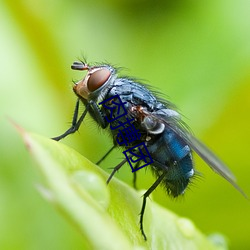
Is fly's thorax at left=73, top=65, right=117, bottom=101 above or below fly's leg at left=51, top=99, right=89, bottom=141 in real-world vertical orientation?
above

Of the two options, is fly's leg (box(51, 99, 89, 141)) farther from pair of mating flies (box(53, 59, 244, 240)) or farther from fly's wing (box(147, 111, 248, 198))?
fly's wing (box(147, 111, 248, 198))

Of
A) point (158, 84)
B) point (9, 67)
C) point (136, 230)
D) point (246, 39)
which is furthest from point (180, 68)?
point (136, 230)

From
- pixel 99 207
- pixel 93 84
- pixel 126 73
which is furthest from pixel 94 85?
pixel 126 73

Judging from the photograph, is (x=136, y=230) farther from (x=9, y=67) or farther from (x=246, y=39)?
(x=246, y=39)

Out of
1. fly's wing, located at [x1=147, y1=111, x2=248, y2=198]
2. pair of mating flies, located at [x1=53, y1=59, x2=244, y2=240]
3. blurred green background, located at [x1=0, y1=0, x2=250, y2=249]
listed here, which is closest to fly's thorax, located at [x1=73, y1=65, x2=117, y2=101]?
pair of mating flies, located at [x1=53, y1=59, x2=244, y2=240]

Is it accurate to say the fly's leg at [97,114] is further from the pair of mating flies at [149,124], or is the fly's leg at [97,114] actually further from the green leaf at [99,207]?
the green leaf at [99,207]

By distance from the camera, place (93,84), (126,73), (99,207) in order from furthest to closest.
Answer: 1. (126,73)
2. (93,84)
3. (99,207)

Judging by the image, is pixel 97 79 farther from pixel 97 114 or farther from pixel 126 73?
pixel 126 73
